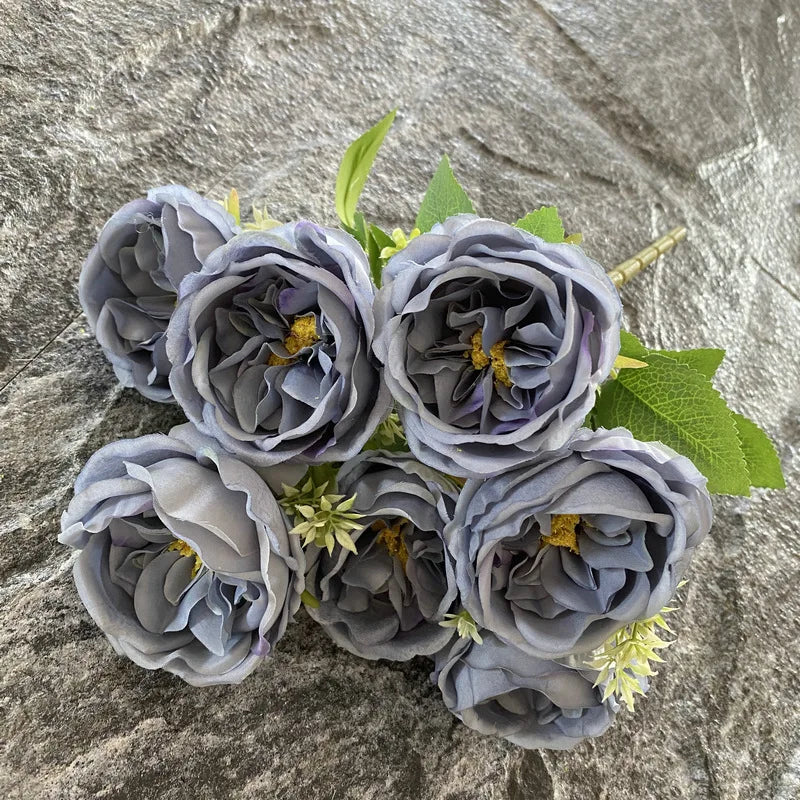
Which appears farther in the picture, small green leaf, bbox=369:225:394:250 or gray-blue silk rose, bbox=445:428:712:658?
small green leaf, bbox=369:225:394:250

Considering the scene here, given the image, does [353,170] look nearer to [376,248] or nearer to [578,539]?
[376,248]

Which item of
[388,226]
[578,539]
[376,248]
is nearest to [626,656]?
[578,539]

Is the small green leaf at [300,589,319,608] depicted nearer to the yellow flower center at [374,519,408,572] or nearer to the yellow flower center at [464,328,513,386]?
the yellow flower center at [374,519,408,572]

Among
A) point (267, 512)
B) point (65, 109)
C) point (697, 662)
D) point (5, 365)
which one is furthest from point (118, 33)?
point (697, 662)

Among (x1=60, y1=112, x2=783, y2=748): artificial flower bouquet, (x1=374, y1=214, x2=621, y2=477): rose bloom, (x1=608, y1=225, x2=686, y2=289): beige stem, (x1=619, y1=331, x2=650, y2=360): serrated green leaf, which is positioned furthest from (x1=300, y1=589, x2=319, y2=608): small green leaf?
(x1=608, y1=225, x2=686, y2=289): beige stem

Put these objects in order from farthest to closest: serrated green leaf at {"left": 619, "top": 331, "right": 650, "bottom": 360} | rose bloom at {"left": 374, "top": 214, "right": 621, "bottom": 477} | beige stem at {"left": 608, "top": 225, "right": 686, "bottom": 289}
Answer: beige stem at {"left": 608, "top": 225, "right": 686, "bottom": 289} < serrated green leaf at {"left": 619, "top": 331, "right": 650, "bottom": 360} < rose bloom at {"left": 374, "top": 214, "right": 621, "bottom": 477}

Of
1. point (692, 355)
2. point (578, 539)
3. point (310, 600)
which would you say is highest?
point (692, 355)
